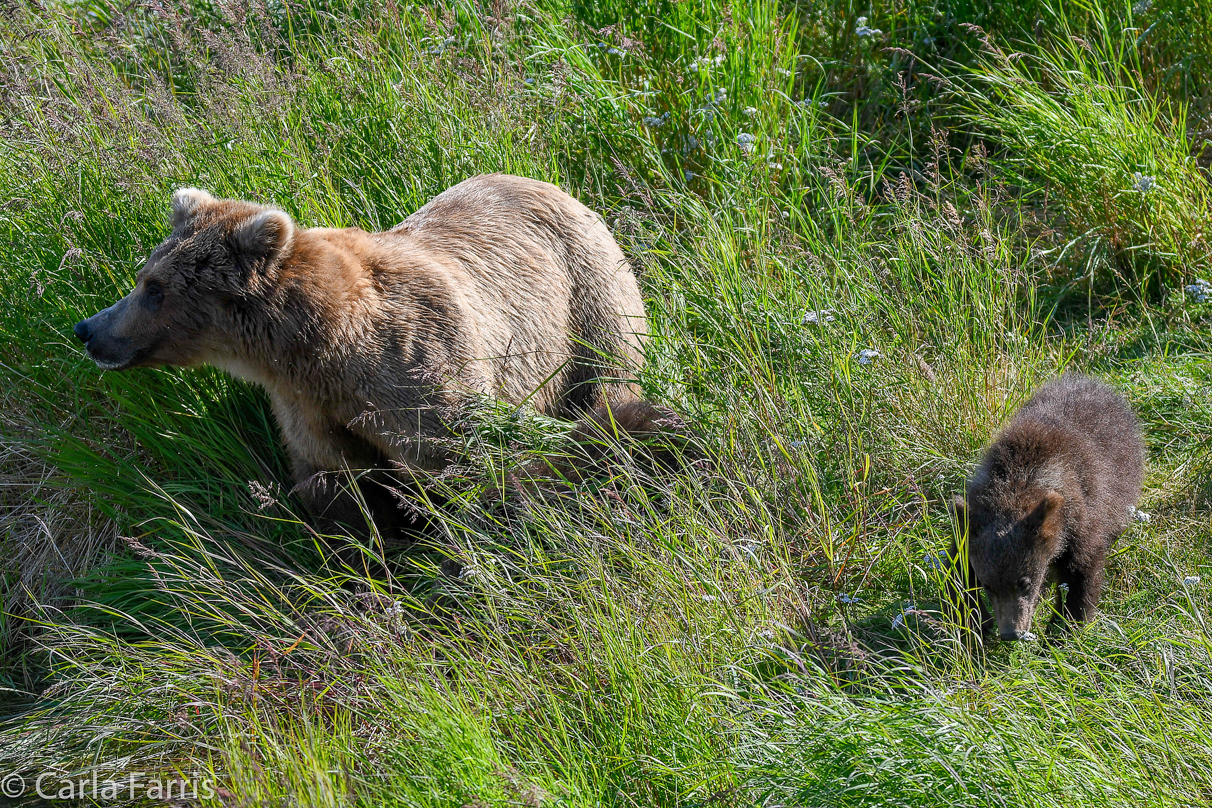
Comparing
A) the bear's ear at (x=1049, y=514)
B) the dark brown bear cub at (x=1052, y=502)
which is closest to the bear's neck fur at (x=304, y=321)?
the dark brown bear cub at (x=1052, y=502)

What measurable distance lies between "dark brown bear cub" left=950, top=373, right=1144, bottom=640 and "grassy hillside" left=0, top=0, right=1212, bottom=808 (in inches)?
7.1

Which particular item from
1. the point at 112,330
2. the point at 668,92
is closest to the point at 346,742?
the point at 112,330

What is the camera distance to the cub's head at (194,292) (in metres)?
4.16

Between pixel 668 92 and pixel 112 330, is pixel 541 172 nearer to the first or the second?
pixel 668 92

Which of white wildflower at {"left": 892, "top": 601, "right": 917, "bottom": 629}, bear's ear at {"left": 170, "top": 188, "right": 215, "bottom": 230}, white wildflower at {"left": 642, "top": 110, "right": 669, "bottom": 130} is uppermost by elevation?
bear's ear at {"left": 170, "top": 188, "right": 215, "bottom": 230}

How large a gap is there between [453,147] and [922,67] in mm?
3333

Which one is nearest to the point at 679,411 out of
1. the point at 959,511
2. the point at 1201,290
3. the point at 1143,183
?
the point at 959,511

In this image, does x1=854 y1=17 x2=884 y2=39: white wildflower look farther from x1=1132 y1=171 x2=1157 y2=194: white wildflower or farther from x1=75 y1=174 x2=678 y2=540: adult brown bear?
x1=75 y1=174 x2=678 y2=540: adult brown bear

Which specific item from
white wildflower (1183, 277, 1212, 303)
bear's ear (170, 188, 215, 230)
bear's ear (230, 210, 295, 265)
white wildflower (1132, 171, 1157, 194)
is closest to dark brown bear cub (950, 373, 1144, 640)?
white wildflower (1183, 277, 1212, 303)

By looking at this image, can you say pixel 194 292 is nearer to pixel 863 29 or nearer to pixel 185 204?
pixel 185 204

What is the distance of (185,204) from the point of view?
432cm

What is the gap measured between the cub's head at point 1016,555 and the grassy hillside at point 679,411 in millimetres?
172

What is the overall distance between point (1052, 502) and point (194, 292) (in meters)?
3.37

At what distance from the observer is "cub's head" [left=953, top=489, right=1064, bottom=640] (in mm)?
3518
